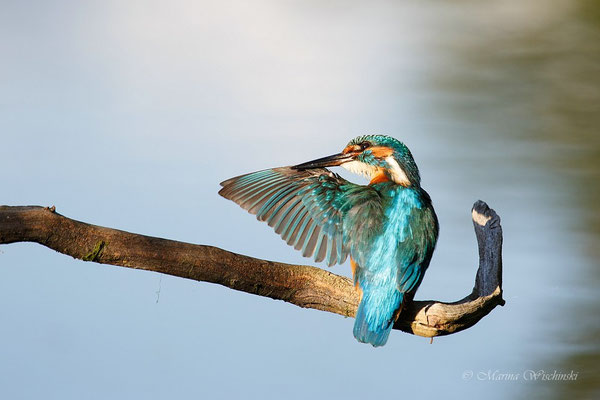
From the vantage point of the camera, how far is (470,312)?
1.42m

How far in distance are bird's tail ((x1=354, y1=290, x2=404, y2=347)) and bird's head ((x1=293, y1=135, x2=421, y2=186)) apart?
0.31 metres

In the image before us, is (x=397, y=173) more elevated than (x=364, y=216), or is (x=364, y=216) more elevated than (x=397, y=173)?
(x=397, y=173)

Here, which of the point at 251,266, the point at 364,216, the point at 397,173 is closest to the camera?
the point at 251,266

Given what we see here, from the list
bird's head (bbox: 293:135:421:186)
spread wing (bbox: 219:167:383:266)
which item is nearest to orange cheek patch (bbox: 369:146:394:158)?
bird's head (bbox: 293:135:421:186)

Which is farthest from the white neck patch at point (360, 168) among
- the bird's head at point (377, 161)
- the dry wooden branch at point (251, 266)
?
the dry wooden branch at point (251, 266)

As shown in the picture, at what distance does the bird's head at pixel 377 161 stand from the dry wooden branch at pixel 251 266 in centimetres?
22

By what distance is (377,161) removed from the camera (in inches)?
65.5

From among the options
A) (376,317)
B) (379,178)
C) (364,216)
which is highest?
(379,178)

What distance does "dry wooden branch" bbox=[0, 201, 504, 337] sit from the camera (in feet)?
3.81

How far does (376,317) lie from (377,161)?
0.43 meters

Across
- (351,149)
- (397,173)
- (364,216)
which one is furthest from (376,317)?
(351,149)

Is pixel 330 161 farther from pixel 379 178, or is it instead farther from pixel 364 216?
pixel 364 216

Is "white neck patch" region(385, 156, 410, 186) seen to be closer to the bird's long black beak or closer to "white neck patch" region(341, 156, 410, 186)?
"white neck patch" region(341, 156, 410, 186)

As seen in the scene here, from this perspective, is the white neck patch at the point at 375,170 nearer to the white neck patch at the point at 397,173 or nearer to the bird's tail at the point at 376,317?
the white neck patch at the point at 397,173
